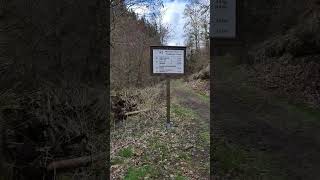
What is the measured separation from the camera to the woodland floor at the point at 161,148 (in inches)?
375

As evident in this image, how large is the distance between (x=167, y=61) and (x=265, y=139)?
11.7ft

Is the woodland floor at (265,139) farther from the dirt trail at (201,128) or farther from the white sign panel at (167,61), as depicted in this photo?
the white sign panel at (167,61)

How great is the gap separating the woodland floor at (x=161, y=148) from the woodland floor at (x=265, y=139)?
394mm

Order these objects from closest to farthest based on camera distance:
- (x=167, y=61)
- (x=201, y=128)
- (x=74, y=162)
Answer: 1. (x=74, y=162)
2. (x=201, y=128)
3. (x=167, y=61)

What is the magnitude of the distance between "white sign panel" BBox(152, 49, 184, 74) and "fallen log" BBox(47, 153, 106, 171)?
2.96 meters

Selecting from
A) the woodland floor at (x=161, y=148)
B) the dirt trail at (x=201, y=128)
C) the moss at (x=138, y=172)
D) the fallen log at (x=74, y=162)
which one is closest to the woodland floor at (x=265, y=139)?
the dirt trail at (x=201, y=128)

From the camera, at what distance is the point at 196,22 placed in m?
42.5

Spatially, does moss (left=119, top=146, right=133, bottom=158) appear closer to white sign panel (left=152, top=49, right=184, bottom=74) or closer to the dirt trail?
the dirt trail

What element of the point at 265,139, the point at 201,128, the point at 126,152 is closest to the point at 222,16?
the point at 201,128

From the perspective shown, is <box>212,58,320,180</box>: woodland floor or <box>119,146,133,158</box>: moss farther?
<box>119,146,133,158</box>: moss

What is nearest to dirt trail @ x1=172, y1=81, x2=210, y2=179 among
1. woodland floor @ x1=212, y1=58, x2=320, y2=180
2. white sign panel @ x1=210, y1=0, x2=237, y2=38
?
woodland floor @ x1=212, y1=58, x2=320, y2=180

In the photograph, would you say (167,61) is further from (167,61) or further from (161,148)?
(161,148)

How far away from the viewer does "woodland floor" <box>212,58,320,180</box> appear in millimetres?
8883

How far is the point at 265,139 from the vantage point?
429 inches
